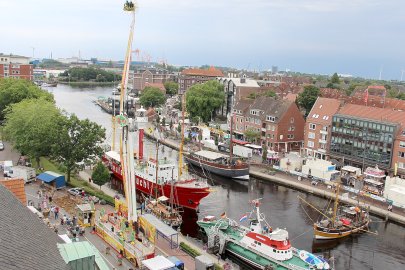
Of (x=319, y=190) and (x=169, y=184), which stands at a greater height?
(x=169, y=184)

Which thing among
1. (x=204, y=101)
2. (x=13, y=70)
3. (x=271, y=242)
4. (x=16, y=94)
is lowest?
(x=271, y=242)

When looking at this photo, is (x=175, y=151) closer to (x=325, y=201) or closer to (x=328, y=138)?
(x=328, y=138)

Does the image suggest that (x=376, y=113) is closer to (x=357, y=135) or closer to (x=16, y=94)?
(x=357, y=135)

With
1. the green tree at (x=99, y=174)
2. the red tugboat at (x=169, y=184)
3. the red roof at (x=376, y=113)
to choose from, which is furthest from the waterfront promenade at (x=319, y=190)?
the green tree at (x=99, y=174)


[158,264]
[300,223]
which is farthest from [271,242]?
[300,223]

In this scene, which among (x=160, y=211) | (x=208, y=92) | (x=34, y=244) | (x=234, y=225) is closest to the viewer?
(x=34, y=244)

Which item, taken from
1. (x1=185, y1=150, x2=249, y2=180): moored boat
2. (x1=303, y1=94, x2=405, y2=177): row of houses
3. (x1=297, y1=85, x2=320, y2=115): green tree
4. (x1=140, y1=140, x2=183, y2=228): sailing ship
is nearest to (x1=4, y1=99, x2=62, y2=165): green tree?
(x1=140, y1=140, x2=183, y2=228): sailing ship

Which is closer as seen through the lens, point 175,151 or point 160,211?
point 160,211

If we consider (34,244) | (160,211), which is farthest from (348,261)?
(34,244)
